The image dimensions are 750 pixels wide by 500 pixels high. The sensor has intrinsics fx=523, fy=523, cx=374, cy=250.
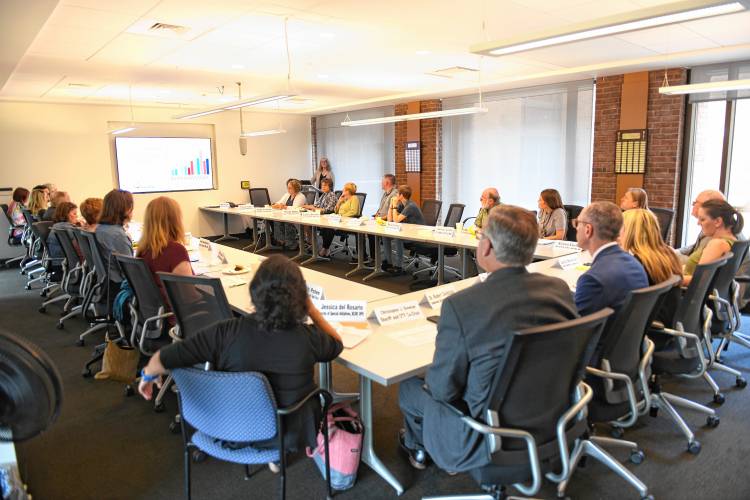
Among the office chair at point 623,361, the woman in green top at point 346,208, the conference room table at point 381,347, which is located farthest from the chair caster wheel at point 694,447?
the woman in green top at point 346,208

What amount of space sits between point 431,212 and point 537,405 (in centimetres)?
536

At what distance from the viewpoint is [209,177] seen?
9984mm

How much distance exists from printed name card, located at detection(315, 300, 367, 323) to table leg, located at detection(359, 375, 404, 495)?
0.31 meters

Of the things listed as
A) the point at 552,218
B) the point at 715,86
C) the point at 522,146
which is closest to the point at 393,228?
the point at 552,218

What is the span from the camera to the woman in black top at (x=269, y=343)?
5.70 ft

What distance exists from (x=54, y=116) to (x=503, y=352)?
891 centimetres

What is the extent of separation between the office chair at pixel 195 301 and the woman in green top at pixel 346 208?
17.6ft

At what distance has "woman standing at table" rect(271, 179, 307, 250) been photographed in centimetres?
862

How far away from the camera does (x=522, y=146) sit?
7727mm

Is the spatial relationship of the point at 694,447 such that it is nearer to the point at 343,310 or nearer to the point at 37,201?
the point at 343,310

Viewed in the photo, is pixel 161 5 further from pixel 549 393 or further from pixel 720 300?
pixel 720 300

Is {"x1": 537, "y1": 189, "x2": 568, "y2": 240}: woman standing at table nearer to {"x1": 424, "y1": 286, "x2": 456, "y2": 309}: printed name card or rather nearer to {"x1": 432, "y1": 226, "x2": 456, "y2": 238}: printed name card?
{"x1": 432, "y1": 226, "x2": 456, "y2": 238}: printed name card

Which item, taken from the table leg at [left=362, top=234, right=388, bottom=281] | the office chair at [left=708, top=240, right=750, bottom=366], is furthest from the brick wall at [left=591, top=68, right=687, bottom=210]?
the office chair at [left=708, top=240, right=750, bottom=366]

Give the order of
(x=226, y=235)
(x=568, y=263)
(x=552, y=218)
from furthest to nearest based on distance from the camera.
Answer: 1. (x=226, y=235)
2. (x=552, y=218)
3. (x=568, y=263)
